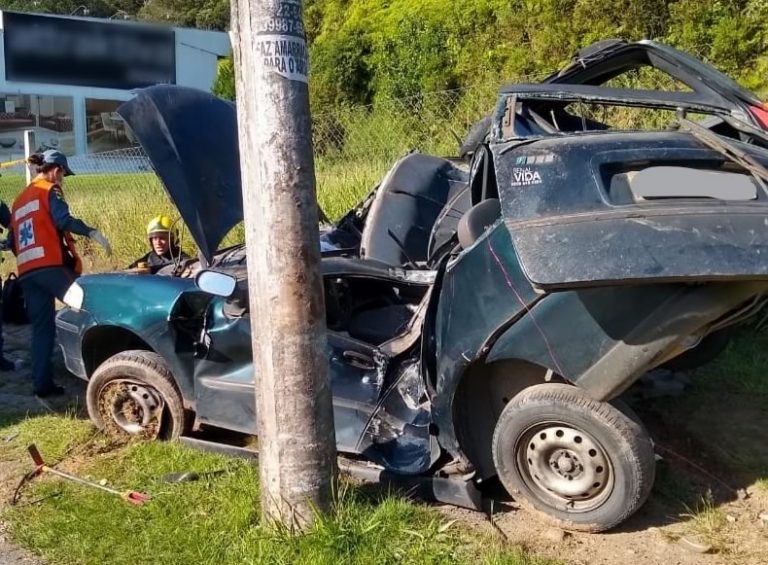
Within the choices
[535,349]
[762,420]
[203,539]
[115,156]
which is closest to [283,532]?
[203,539]

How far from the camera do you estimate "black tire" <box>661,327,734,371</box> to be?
201 inches

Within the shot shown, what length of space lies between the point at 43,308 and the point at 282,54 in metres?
3.82

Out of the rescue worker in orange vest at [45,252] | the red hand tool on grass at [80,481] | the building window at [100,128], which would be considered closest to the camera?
the red hand tool on grass at [80,481]

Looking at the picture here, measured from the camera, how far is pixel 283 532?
3754mm

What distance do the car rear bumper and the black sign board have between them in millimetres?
28708

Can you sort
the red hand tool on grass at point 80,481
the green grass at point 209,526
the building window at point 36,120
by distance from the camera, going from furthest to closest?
1. the building window at point 36,120
2. the red hand tool on grass at point 80,481
3. the green grass at point 209,526

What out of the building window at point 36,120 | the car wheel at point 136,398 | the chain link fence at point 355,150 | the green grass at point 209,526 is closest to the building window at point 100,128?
the building window at point 36,120

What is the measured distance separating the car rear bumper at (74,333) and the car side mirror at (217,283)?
4.02 ft

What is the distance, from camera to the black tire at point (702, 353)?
511 cm

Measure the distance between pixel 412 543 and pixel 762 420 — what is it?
246 cm

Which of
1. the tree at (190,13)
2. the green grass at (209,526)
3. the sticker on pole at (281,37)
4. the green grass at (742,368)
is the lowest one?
the green grass at (209,526)

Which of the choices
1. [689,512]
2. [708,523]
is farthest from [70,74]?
[708,523]

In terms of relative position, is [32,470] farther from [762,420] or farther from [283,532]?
[762,420]

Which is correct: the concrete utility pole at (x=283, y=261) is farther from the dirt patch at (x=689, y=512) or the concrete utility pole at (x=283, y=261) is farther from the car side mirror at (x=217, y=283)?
the dirt patch at (x=689, y=512)
